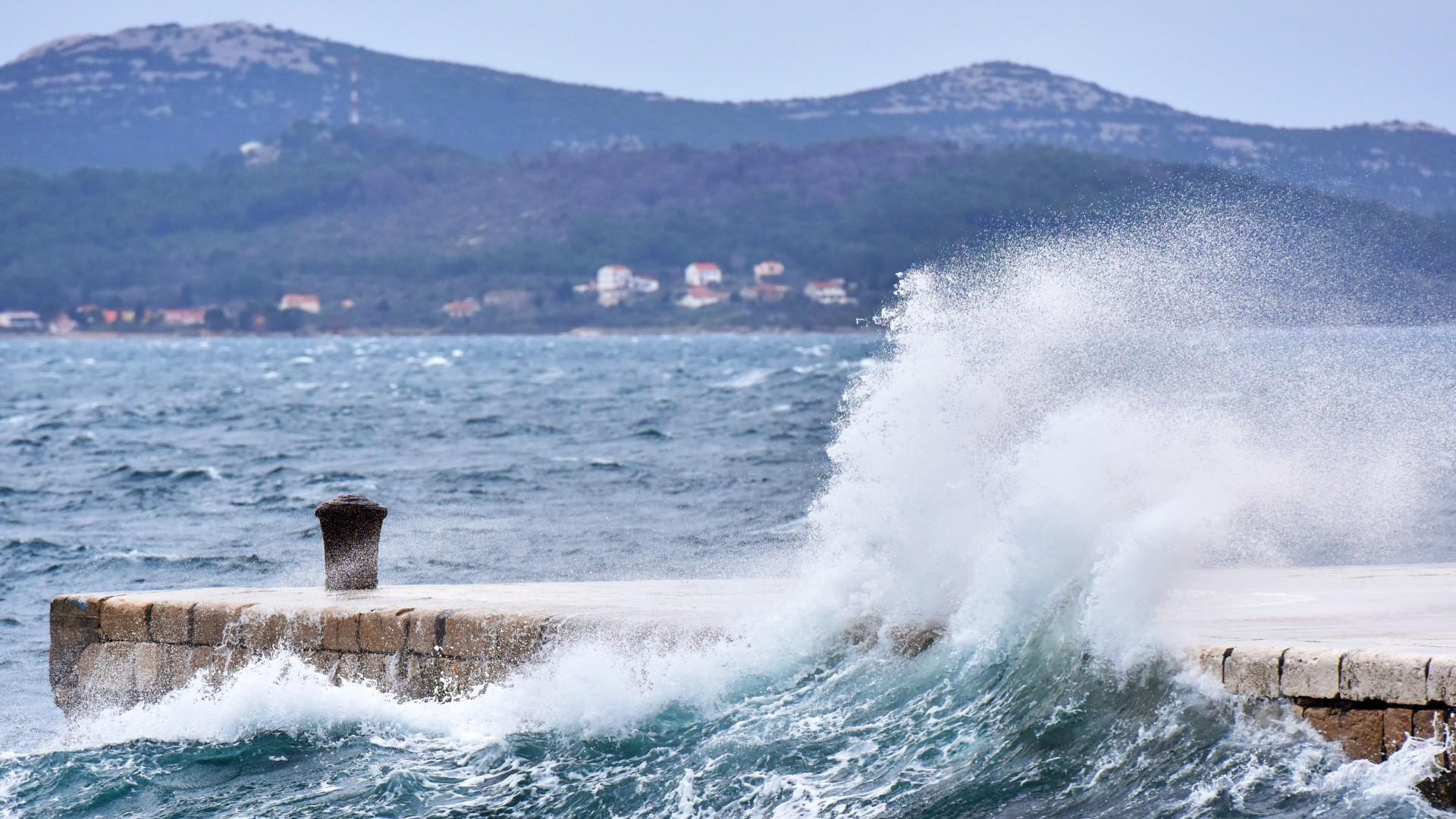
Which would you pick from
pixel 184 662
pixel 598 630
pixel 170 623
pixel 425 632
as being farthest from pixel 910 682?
pixel 170 623

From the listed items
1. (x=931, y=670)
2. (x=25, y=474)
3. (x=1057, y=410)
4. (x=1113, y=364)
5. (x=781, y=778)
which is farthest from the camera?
(x=1113, y=364)

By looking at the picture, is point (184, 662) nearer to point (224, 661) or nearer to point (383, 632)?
point (224, 661)

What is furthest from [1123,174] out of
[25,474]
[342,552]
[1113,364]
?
[342,552]

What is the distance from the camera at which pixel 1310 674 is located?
293 inches

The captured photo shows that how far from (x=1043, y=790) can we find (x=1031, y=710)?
0.70m

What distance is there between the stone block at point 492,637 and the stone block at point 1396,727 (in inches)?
190

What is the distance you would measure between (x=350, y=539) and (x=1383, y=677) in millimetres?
7137

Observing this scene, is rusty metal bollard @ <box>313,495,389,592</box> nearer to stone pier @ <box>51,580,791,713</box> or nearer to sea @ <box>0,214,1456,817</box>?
stone pier @ <box>51,580,791,713</box>

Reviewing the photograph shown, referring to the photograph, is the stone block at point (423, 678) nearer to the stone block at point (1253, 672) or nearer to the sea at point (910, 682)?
the sea at point (910, 682)

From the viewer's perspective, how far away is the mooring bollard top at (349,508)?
11.9m

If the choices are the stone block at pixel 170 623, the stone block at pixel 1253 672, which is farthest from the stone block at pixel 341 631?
the stone block at pixel 1253 672

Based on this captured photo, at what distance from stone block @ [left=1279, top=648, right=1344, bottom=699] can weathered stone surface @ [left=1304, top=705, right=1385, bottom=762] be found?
84mm

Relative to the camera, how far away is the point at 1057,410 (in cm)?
1005

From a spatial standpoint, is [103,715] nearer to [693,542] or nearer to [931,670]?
[931,670]
